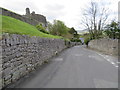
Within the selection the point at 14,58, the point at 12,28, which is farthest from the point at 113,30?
the point at 14,58

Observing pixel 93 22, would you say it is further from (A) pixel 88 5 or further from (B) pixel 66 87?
(B) pixel 66 87

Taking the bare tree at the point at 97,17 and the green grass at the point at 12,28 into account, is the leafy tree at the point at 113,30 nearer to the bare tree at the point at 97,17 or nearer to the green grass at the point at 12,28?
the bare tree at the point at 97,17

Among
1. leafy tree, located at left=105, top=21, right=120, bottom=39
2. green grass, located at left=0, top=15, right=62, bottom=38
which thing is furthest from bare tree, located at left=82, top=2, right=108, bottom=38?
green grass, located at left=0, top=15, right=62, bottom=38

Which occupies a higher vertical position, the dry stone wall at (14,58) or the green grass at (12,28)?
the green grass at (12,28)

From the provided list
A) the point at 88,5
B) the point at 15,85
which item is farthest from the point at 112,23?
the point at 15,85

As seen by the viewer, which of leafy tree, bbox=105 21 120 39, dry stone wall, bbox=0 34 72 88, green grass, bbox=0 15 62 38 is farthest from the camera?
leafy tree, bbox=105 21 120 39

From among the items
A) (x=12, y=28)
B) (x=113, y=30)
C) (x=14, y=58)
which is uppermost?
(x=113, y=30)

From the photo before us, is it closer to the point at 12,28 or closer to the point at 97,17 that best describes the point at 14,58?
the point at 12,28

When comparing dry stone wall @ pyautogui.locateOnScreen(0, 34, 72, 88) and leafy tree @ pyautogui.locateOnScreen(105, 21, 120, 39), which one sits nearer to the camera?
dry stone wall @ pyautogui.locateOnScreen(0, 34, 72, 88)

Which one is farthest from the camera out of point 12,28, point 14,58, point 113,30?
point 113,30

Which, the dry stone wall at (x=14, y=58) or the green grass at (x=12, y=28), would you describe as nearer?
the dry stone wall at (x=14, y=58)

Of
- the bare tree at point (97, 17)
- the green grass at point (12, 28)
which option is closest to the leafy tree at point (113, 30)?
the bare tree at point (97, 17)

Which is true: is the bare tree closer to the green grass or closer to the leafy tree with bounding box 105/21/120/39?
the leafy tree with bounding box 105/21/120/39

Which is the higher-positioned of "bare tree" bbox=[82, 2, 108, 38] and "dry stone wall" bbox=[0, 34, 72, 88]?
"bare tree" bbox=[82, 2, 108, 38]
